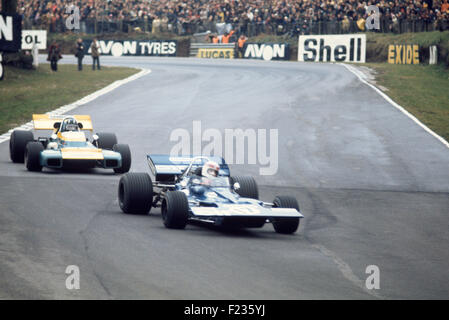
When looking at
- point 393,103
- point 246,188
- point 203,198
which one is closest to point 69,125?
point 246,188

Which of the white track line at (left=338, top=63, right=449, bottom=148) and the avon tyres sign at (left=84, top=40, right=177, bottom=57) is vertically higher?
the avon tyres sign at (left=84, top=40, right=177, bottom=57)

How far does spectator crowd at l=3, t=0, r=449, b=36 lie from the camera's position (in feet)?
150

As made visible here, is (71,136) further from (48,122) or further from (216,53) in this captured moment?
(216,53)

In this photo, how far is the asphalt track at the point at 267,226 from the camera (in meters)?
9.27

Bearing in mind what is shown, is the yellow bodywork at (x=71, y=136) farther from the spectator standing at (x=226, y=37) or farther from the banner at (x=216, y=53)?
the spectator standing at (x=226, y=37)

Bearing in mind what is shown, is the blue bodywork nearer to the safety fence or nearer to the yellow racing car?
the yellow racing car

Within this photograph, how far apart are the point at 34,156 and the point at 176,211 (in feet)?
23.7

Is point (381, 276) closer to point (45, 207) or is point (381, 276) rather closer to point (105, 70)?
point (45, 207)

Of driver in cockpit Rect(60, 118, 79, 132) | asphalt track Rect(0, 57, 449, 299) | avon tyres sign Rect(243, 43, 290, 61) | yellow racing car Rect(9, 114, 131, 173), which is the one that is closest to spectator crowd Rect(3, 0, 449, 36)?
avon tyres sign Rect(243, 43, 290, 61)

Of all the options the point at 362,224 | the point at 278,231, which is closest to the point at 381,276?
the point at 278,231

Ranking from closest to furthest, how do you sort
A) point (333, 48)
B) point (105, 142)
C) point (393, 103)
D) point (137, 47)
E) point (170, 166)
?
point (170, 166)
point (105, 142)
point (393, 103)
point (333, 48)
point (137, 47)

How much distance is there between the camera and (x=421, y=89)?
3616 centimetres

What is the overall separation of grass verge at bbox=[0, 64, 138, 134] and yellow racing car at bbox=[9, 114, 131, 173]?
21.0 ft

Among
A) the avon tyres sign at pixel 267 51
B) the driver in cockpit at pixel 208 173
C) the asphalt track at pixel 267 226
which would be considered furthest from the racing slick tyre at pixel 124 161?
the avon tyres sign at pixel 267 51
